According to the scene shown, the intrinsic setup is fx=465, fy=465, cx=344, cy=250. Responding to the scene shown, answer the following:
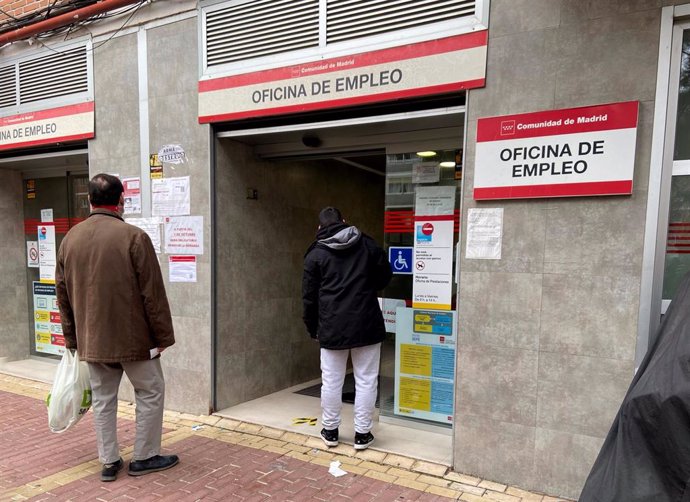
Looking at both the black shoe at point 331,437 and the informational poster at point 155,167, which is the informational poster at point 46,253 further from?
the black shoe at point 331,437

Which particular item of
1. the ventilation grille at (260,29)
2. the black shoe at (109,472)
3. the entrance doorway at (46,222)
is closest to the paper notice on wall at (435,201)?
the ventilation grille at (260,29)

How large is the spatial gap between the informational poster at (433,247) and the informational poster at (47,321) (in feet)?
17.6

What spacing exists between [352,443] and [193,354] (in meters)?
1.82

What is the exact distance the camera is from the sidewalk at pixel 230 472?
3.11m

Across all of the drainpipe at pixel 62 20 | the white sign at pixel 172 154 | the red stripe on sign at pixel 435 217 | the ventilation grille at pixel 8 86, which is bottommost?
the red stripe on sign at pixel 435 217

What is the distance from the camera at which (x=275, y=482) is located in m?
3.28

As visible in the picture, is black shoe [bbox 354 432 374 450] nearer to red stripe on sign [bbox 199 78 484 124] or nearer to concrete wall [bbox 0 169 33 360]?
red stripe on sign [bbox 199 78 484 124]

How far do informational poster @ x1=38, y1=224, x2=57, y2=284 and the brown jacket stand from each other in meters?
3.89

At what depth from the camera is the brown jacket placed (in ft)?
10.3

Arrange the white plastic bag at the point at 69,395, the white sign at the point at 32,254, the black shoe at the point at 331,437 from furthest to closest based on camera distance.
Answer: the white sign at the point at 32,254
the black shoe at the point at 331,437
the white plastic bag at the point at 69,395

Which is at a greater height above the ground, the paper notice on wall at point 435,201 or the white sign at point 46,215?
the paper notice on wall at point 435,201

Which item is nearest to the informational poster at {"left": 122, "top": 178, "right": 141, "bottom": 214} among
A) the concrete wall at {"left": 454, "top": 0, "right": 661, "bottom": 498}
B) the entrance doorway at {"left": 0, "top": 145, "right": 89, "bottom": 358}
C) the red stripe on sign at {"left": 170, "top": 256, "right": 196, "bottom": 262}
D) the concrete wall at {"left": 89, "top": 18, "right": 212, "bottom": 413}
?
the concrete wall at {"left": 89, "top": 18, "right": 212, "bottom": 413}

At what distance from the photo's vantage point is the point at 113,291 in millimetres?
3146

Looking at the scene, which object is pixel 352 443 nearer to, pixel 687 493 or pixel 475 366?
pixel 475 366
